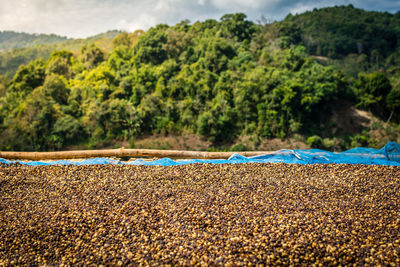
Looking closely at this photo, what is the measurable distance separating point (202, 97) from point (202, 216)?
13.9 meters

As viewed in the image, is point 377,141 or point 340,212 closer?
point 340,212

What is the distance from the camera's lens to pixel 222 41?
1889 cm

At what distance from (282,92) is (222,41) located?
6385mm

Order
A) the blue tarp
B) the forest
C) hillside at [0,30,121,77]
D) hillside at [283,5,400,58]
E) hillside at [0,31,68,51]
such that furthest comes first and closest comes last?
hillside at [0,31,68,51], hillside at [0,30,121,77], hillside at [283,5,400,58], the forest, the blue tarp

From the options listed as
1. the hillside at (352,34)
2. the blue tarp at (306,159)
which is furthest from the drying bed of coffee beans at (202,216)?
the hillside at (352,34)

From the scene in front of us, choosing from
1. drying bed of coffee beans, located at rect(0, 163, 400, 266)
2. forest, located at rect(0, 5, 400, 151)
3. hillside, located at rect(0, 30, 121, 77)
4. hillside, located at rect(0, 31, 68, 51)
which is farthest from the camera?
hillside, located at rect(0, 31, 68, 51)

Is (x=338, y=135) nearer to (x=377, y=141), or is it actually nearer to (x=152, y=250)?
(x=377, y=141)

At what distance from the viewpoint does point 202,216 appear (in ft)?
9.59

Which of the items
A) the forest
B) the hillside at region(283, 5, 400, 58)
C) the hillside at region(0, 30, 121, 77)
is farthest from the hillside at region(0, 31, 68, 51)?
the hillside at region(283, 5, 400, 58)

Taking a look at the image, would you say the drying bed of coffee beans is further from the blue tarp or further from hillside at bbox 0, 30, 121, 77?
hillside at bbox 0, 30, 121, 77

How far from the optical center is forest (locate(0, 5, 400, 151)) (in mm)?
14930

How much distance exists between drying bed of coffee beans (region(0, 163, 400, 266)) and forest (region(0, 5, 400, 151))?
1080cm

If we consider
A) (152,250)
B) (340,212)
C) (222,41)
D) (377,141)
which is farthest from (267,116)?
(152,250)

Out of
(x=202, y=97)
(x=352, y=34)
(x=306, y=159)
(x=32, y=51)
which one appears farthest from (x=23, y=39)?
(x=306, y=159)
